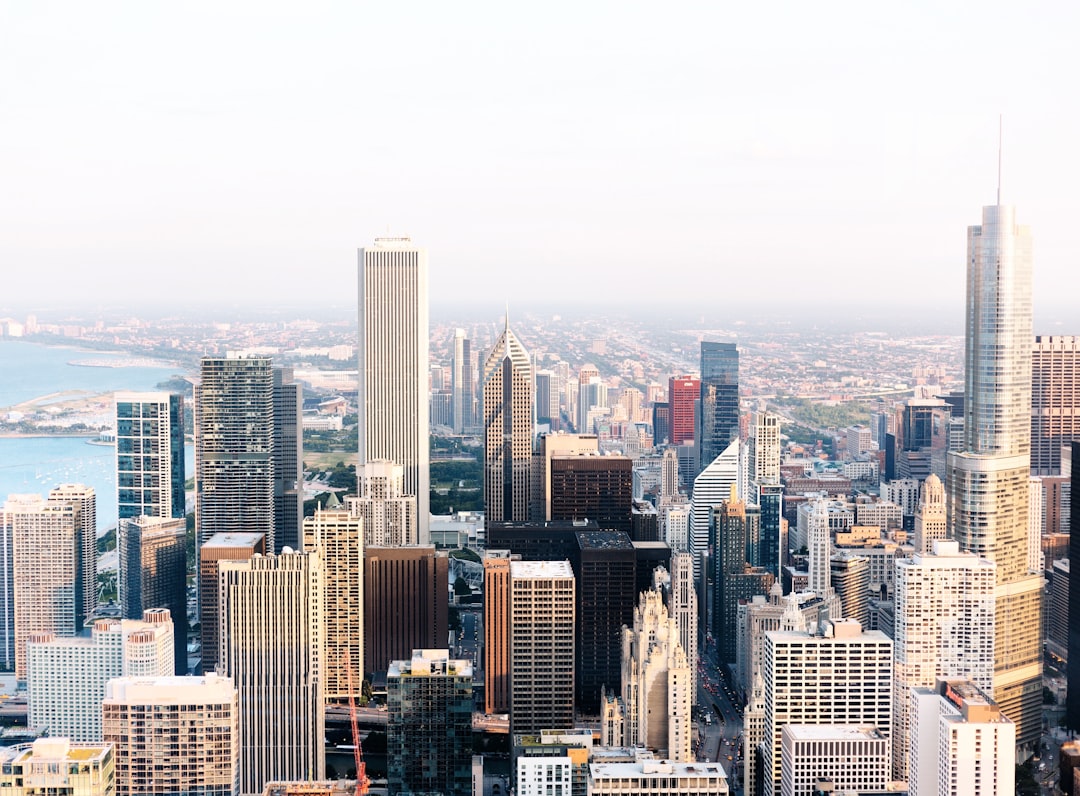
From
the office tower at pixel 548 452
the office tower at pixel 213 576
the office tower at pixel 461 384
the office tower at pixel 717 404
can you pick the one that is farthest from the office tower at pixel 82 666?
the office tower at pixel 717 404

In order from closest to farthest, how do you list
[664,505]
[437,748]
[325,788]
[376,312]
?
1. [325,788]
2. [437,748]
3. [664,505]
4. [376,312]

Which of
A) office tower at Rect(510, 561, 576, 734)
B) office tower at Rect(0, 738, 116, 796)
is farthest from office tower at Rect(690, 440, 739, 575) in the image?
office tower at Rect(0, 738, 116, 796)

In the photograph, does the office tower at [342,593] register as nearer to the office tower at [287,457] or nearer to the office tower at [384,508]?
the office tower at [384,508]

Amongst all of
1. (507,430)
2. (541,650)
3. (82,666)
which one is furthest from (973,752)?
(507,430)

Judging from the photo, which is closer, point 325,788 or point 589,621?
point 325,788

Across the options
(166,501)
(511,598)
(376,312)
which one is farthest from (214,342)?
(511,598)

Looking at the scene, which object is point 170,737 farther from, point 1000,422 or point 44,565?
point 1000,422

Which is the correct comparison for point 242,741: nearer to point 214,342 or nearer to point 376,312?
point 214,342
